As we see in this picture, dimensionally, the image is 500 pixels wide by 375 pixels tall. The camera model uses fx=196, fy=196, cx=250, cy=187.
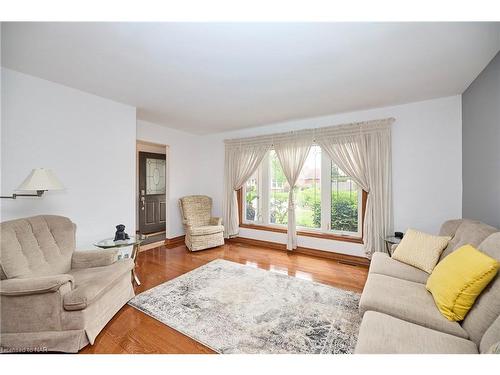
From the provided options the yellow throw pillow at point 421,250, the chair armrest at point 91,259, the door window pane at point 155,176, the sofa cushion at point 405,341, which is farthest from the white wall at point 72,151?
the yellow throw pillow at point 421,250

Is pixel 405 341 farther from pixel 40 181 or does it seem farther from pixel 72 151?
pixel 72 151

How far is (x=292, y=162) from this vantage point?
3807 mm

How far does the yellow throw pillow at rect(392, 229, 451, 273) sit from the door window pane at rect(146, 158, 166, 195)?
538 cm

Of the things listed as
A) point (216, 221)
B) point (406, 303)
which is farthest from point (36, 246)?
point (406, 303)

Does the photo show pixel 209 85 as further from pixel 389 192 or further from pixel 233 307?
pixel 389 192

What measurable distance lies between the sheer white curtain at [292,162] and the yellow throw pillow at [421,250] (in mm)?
1797

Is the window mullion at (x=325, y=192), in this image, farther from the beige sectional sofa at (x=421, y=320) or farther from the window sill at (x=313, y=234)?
the beige sectional sofa at (x=421, y=320)

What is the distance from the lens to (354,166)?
10.6 ft

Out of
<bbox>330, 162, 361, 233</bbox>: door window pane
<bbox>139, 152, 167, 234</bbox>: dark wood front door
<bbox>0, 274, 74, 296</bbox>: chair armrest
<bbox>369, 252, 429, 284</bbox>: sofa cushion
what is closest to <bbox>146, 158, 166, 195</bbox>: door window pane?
<bbox>139, 152, 167, 234</bbox>: dark wood front door

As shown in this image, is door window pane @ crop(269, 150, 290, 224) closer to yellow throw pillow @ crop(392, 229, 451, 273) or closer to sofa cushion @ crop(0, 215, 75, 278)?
yellow throw pillow @ crop(392, 229, 451, 273)

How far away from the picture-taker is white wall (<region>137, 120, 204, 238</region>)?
Answer: 13.7 ft

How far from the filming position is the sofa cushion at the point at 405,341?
3.32 feet
